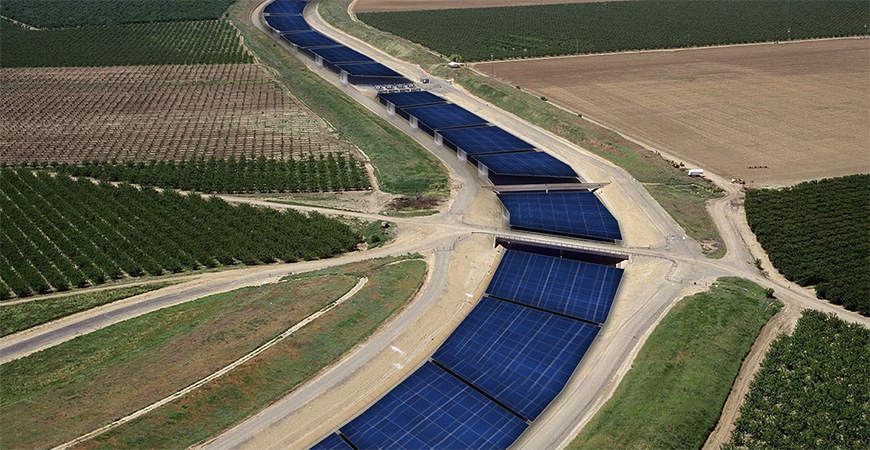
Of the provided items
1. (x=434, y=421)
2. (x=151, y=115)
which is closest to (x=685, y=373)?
(x=434, y=421)

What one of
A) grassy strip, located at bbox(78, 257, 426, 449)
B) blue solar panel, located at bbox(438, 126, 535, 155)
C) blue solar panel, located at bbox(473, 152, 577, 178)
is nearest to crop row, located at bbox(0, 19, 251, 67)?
blue solar panel, located at bbox(438, 126, 535, 155)

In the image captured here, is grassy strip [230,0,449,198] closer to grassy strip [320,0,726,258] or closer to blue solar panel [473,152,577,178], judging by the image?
blue solar panel [473,152,577,178]

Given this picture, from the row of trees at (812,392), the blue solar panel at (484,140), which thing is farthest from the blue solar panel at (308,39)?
the row of trees at (812,392)

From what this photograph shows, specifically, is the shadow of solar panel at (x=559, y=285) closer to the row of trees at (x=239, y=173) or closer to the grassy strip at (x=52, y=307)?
the row of trees at (x=239, y=173)

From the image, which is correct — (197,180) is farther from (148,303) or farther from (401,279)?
(401,279)

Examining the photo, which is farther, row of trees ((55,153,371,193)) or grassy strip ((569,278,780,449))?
row of trees ((55,153,371,193))

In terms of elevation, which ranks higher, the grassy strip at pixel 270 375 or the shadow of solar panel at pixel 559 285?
the shadow of solar panel at pixel 559 285
